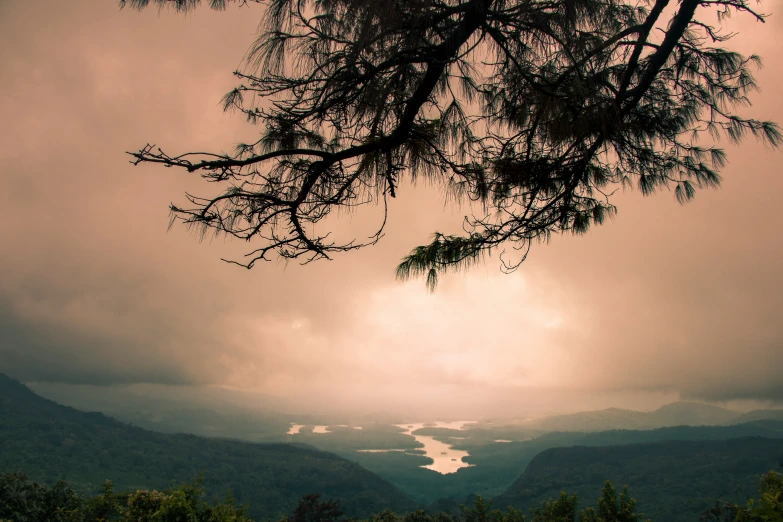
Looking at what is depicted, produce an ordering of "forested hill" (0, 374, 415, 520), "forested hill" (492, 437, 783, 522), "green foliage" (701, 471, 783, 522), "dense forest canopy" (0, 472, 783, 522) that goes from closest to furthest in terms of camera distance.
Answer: "green foliage" (701, 471, 783, 522) → "dense forest canopy" (0, 472, 783, 522) → "forested hill" (492, 437, 783, 522) → "forested hill" (0, 374, 415, 520)

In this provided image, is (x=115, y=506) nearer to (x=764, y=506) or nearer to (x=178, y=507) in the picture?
(x=178, y=507)

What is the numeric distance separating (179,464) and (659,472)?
5912 inches

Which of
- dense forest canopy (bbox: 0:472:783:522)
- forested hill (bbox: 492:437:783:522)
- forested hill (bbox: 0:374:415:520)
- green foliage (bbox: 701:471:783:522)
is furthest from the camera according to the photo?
forested hill (bbox: 0:374:415:520)

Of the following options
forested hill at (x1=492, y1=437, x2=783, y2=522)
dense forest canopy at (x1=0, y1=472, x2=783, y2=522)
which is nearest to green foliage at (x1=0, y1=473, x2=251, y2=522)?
dense forest canopy at (x1=0, y1=472, x2=783, y2=522)

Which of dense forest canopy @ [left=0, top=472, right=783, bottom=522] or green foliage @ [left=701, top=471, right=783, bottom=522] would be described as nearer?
green foliage @ [left=701, top=471, right=783, bottom=522]

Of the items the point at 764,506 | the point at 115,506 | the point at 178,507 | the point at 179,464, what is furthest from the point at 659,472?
the point at 179,464

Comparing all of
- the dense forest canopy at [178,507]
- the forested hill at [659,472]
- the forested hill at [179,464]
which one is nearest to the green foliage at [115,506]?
the dense forest canopy at [178,507]

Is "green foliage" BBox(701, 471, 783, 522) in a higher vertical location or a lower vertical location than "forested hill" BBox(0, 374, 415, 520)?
higher

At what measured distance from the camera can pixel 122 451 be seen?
491 feet

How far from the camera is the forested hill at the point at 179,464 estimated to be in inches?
4596

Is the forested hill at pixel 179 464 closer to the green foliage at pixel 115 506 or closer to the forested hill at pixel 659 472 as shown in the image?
the forested hill at pixel 659 472

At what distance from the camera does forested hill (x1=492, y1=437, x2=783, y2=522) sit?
317 feet

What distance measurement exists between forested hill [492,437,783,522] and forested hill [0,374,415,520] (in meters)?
43.8

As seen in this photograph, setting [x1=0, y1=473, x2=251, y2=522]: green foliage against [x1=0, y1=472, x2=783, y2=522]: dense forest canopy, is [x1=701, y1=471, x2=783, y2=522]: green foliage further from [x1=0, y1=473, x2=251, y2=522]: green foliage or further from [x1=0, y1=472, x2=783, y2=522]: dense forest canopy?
[x1=0, y1=473, x2=251, y2=522]: green foliage
